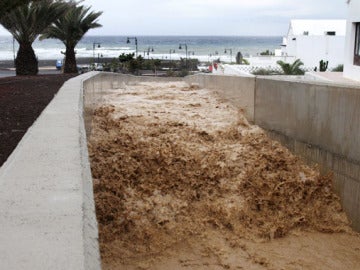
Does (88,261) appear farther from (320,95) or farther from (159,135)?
(159,135)

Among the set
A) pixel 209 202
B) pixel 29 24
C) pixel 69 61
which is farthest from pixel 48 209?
pixel 69 61

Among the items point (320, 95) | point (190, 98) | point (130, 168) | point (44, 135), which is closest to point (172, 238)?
point (130, 168)

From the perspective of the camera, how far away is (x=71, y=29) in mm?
24531

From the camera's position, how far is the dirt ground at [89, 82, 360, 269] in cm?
614

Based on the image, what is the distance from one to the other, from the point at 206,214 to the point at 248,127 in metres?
3.35

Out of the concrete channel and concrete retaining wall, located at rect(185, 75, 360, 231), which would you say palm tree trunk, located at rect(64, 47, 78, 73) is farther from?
concrete retaining wall, located at rect(185, 75, 360, 231)

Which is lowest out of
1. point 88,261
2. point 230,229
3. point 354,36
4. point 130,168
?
point 230,229

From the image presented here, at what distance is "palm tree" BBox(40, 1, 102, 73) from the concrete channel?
1285 centimetres

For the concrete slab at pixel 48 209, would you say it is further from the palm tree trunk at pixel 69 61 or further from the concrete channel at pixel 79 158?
the palm tree trunk at pixel 69 61

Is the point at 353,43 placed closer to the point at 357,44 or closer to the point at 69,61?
the point at 357,44

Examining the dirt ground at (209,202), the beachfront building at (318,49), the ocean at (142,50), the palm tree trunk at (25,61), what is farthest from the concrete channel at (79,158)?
the ocean at (142,50)

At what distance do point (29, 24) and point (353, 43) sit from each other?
13.5 m

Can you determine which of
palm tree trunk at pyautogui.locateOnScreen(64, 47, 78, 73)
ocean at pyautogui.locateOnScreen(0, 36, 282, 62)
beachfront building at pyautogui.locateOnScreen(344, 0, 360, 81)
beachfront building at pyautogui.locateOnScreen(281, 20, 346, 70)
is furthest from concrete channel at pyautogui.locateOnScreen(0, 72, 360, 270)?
ocean at pyautogui.locateOnScreen(0, 36, 282, 62)

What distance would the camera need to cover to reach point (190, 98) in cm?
1385
